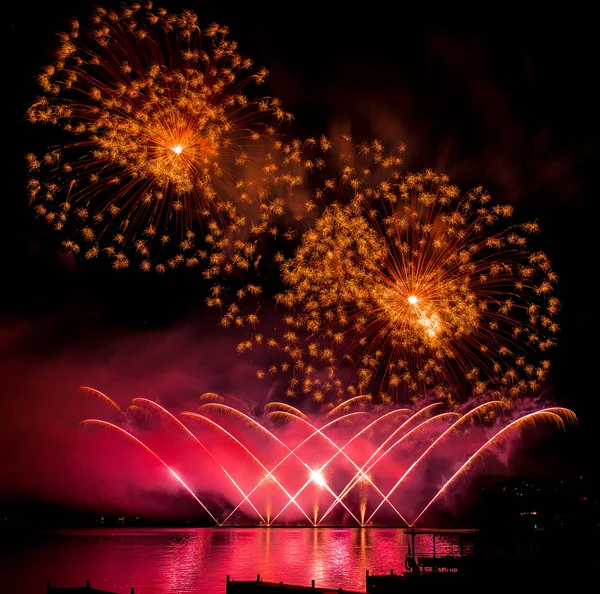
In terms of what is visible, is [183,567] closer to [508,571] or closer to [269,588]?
[269,588]

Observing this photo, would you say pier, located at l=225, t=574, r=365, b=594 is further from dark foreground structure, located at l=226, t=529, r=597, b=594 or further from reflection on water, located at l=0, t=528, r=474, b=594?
reflection on water, located at l=0, t=528, r=474, b=594

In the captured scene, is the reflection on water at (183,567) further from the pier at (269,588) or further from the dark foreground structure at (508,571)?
the pier at (269,588)

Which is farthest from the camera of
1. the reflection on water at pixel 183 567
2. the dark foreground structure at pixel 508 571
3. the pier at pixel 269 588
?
the reflection on water at pixel 183 567

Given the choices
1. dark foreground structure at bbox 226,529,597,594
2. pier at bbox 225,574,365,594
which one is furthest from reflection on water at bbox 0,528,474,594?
pier at bbox 225,574,365,594

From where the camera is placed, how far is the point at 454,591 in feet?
95.6

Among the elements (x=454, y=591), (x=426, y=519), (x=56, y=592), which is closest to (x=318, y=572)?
Result: (x=454, y=591)

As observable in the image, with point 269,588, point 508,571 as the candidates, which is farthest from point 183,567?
point 508,571

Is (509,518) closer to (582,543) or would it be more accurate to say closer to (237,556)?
(582,543)

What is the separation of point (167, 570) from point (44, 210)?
34525mm

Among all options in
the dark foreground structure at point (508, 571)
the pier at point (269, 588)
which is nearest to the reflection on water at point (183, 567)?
the dark foreground structure at point (508, 571)

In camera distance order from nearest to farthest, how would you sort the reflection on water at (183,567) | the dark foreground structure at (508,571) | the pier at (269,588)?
the pier at (269,588)
the dark foreground structure at (508,571)
the reflection on water at (183,567)

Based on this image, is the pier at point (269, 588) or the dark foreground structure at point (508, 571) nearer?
the pier at point (269, 588)

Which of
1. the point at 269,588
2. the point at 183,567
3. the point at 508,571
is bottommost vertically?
the point at 269,588

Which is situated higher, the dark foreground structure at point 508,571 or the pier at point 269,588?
the dark foreground structure at point 508,571
